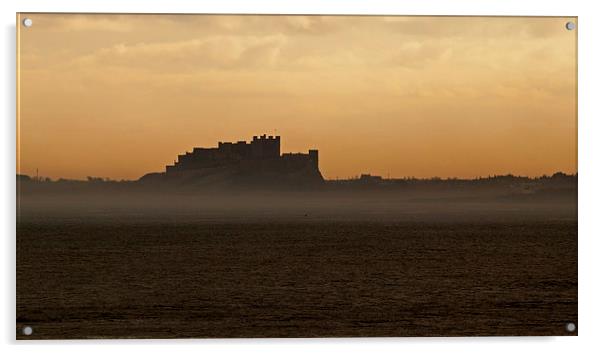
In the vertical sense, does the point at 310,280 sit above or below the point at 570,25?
below

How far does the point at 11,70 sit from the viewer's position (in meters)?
5.01

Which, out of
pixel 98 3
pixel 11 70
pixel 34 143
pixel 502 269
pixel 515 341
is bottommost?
pixel 515 341

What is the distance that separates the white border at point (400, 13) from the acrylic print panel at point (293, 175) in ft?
0.17

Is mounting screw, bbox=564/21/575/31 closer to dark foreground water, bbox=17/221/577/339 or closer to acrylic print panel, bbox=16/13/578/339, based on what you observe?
acrylic print panel, bbox=16/13/578/339

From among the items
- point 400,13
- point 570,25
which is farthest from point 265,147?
point 570,25

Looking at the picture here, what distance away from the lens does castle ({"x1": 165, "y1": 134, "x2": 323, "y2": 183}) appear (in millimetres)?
5133

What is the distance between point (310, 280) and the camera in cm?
509

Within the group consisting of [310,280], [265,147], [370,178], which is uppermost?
[265,147]

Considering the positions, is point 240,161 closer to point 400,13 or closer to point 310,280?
point 310,280

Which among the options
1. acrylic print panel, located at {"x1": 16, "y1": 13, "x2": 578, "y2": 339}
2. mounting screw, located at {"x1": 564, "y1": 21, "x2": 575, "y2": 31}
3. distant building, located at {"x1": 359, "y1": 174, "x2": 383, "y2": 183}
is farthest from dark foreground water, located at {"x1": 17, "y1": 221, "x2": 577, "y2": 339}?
mounting screw, located at {"x1": 564, "y1": 21, "x2": 575, "y2": 31}

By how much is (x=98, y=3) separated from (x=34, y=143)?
28.0 inches

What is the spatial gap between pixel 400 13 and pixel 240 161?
40.4 inches
